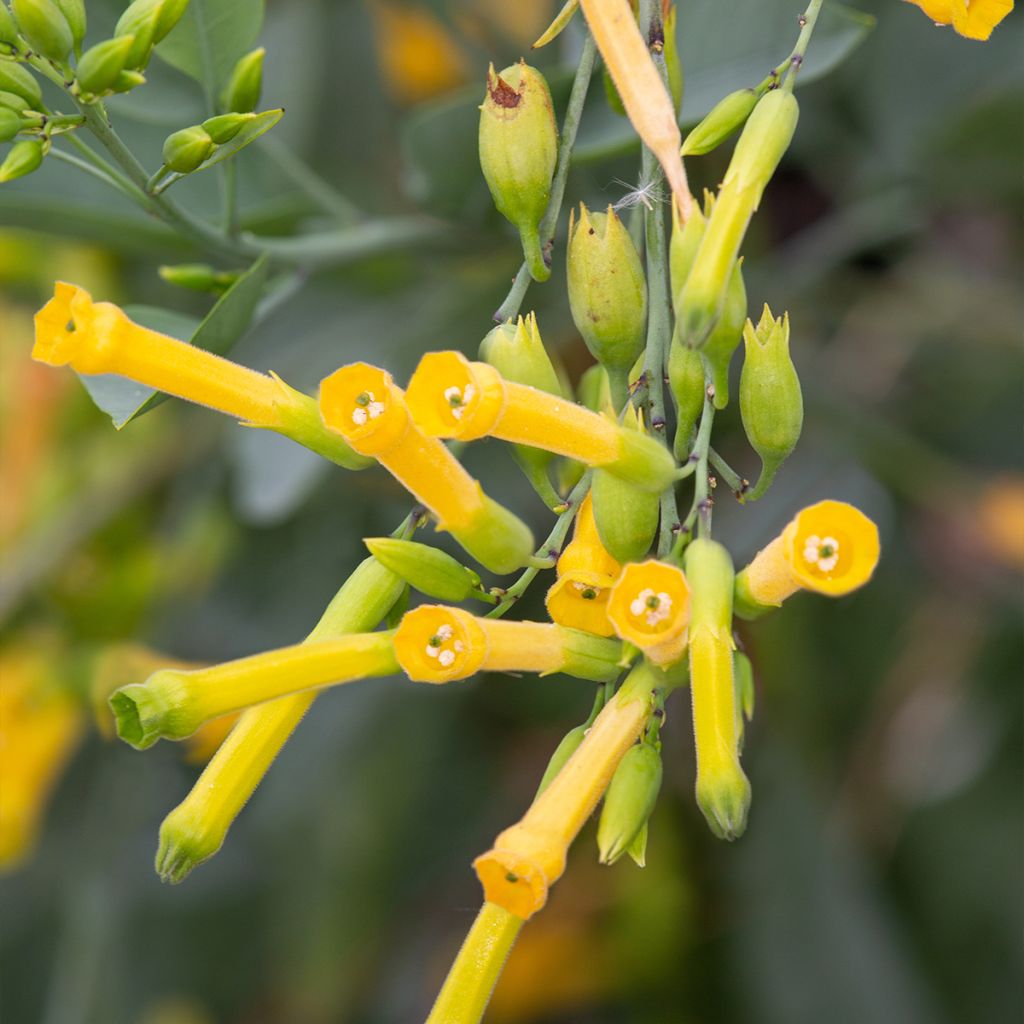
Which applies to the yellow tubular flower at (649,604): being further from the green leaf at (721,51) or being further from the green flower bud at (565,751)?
the green leaf at (721,51)

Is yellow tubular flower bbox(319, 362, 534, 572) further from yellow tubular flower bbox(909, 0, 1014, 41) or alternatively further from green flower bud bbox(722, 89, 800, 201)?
yellow tubular flower bbox(909, 0, 1014, 41)

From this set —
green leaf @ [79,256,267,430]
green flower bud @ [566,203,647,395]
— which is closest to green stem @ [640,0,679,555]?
green flower bud @ [566,203,647,395]

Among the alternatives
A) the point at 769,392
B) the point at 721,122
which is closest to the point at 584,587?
the point at 769,392

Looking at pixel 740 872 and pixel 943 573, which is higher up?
pixel 943 573

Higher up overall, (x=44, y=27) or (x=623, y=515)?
(x=44, y=27)

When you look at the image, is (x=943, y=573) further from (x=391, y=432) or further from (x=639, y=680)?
(x=391, y=432)

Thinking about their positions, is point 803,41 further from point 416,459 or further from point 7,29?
point 7,29

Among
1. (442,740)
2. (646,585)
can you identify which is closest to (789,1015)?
(442,740)
